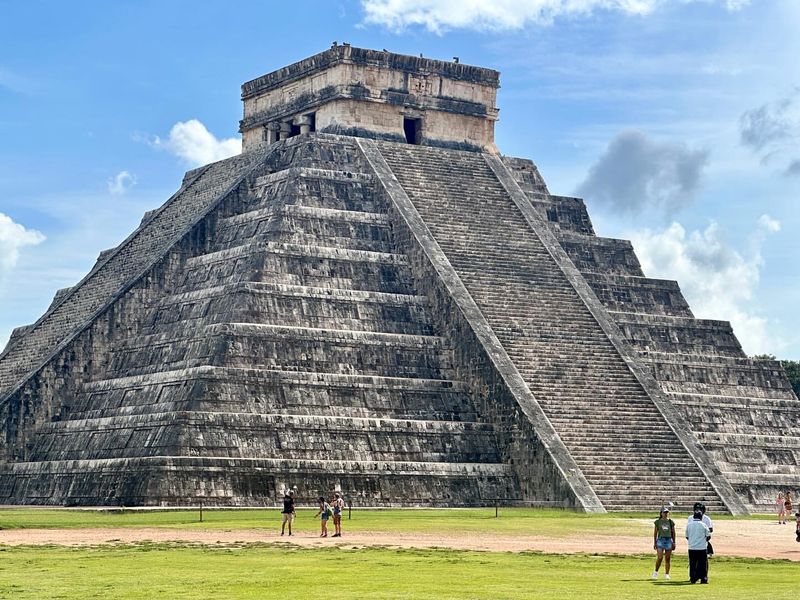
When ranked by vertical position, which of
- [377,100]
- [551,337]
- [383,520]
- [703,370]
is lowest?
[383,520]

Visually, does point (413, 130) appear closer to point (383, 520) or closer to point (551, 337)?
point (551, 337)

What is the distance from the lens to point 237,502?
34281 millimetres

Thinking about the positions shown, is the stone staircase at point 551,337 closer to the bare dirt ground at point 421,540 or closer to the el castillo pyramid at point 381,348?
the el castillo pyramid at point 381,348

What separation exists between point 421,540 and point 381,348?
11.7 m

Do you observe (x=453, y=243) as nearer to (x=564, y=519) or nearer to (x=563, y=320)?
(x=563, y=320)

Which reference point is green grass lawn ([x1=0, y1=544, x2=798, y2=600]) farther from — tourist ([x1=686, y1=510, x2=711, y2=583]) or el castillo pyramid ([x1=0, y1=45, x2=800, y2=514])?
el castillo pyramid ([x1=0, y1=45, x2=800, y2=514])

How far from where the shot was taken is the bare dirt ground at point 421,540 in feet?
86.2

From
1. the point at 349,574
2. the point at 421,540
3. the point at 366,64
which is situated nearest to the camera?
the point at 349,574

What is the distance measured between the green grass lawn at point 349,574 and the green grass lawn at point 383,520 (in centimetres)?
506

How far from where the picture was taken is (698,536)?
20.9 metres

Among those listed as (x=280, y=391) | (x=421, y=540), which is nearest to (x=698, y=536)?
(x=421, y=540)

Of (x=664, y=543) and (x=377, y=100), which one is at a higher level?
(x=377, y=100)

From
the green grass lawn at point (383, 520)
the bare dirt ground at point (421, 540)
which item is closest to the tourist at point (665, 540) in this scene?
the bare dirt ground at point (421, 540)

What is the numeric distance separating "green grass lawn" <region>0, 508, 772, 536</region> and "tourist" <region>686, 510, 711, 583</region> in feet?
28.6
